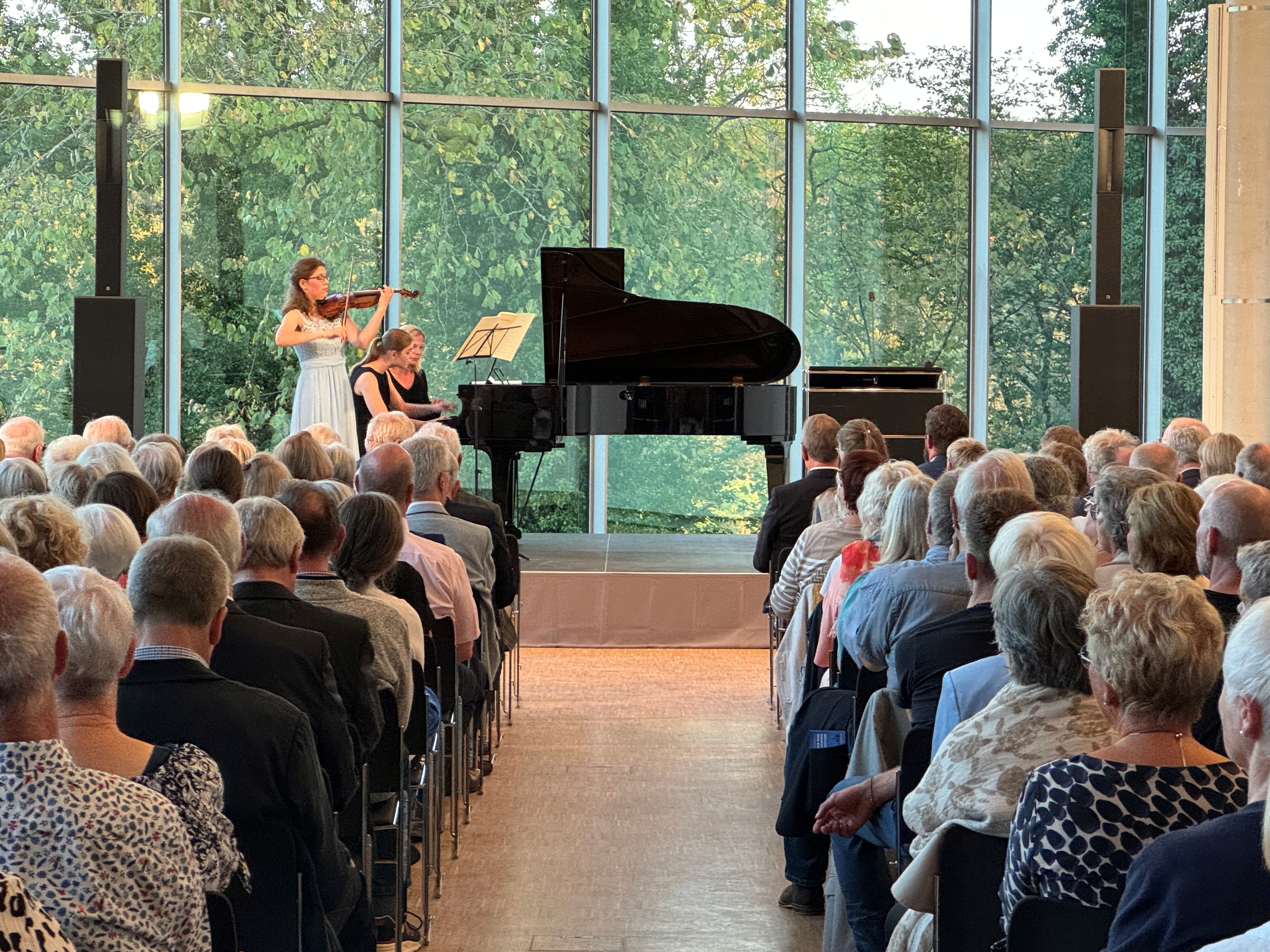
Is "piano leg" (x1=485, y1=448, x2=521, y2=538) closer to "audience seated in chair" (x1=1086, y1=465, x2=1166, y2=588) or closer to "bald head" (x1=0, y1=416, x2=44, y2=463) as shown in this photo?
"bald head" (x1=0, y1=416, x2=44, y2=463)

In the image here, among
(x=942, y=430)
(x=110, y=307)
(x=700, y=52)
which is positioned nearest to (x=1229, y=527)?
(x=942, y=430)

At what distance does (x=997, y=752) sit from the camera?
2559mm

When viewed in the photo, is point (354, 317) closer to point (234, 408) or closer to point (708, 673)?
point (234, 408)

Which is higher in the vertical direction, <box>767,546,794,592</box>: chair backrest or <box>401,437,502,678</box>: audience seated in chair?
<box>401,437,502,678</box>: audience seated in chair

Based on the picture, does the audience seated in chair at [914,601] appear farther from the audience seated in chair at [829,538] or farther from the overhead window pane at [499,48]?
the overhead window pane at [499,48]

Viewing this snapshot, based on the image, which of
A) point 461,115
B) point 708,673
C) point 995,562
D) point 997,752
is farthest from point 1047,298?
point 997,752

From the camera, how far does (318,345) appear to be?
358 inches

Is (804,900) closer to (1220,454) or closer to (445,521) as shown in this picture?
(445,521)

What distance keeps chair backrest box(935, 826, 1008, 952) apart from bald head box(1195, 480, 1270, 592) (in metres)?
1.47

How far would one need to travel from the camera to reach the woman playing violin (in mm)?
8953

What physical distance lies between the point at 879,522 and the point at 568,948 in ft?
5.43

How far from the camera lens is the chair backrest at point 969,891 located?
2.43 meters

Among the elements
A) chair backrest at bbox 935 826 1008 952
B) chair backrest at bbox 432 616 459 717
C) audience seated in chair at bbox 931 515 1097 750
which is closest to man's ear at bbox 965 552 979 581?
audience seated in chair at bbox 931 515 1097 750

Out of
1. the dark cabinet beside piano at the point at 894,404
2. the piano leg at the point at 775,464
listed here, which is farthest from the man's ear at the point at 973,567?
the dark cabinet beside piano at the point at 894,404
